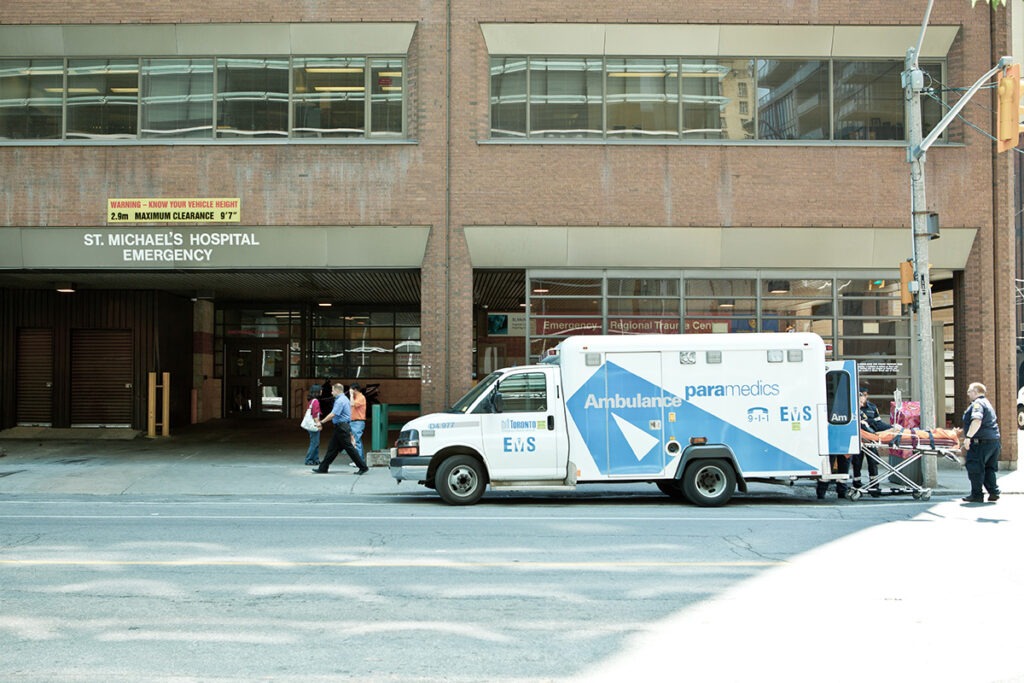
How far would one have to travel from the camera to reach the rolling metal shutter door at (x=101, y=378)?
2319 cm

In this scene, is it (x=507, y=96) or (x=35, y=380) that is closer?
(x=507, y=96)

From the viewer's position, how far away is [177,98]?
1823 centimetres

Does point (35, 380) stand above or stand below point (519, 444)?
above

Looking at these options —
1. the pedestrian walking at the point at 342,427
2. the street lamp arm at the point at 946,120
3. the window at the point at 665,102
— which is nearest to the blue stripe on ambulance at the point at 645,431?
the pedestrian walking at the point at 342,427

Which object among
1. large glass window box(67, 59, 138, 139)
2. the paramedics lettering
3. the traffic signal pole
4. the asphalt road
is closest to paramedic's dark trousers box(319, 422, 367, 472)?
the asphalt road

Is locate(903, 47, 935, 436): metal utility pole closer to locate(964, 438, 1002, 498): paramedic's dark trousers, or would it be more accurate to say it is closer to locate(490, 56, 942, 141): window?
locate(964, 438, 1002, 498): paramedic's dark trousers

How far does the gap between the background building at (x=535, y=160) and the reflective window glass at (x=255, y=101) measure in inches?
1.8

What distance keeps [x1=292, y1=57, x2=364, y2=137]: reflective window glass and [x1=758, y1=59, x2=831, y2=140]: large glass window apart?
8.34 metres

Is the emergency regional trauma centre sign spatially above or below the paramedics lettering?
above

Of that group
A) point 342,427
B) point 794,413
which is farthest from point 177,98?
point 794,413

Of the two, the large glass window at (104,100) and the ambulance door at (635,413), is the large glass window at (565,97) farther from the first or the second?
the large glass window at (104,100)

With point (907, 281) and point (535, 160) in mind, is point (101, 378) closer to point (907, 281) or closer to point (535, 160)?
point (535, 160)

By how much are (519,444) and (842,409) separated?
191 inches

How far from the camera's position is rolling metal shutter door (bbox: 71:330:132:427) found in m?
23.2
